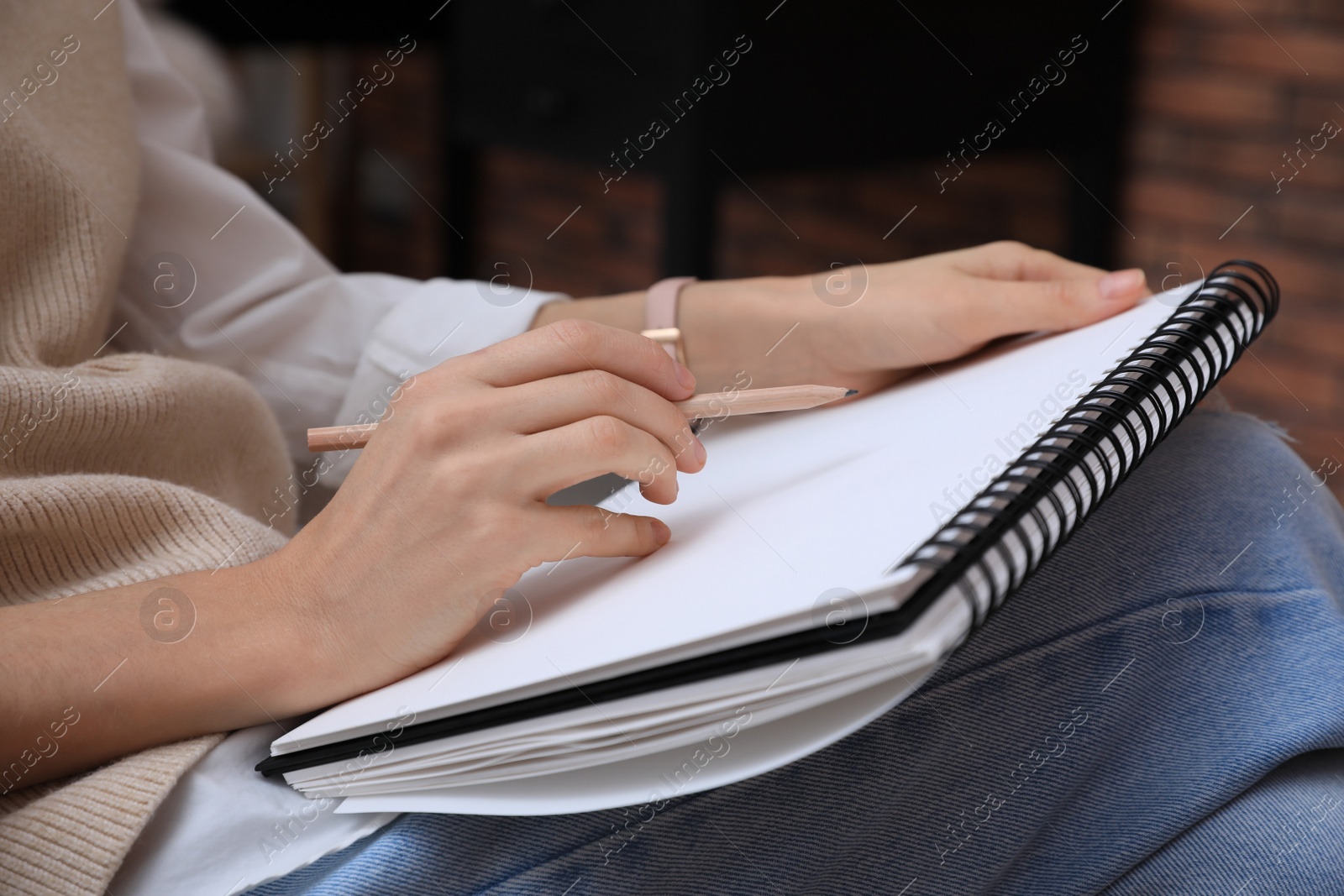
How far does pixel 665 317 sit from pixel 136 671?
0.35m

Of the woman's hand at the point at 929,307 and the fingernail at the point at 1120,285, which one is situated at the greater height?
the fingernail at the point at 1120,285

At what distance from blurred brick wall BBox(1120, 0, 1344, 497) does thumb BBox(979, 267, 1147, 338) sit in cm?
107

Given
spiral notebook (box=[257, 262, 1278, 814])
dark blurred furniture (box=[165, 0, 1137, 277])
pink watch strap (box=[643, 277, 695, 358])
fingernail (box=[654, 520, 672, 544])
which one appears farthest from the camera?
dark blurred furniture (box=[165, 0, 1137, 277])

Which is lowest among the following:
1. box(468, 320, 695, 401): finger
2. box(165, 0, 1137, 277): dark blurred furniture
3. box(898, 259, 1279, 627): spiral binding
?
box(468, 320, 695, 401): finger

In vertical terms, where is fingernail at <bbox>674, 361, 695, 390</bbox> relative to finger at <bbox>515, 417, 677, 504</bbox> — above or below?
above

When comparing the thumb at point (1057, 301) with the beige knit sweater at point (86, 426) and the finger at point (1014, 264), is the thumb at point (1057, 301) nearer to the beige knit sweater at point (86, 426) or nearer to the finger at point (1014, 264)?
the finger at point (1014, 264)

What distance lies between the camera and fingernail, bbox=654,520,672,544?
421 millimetres

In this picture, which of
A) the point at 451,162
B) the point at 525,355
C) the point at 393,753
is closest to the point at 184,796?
the point at 393,753

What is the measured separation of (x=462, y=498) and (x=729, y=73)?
96 centimetres

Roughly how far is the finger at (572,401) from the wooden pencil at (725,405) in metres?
0.03

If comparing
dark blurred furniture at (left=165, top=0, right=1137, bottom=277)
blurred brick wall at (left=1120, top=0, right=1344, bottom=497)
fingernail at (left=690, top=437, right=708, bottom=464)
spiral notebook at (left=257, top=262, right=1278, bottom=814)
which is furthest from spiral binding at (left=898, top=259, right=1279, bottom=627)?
blurred brick wall at (left=1120, top=0, right=1344, bottom=497)

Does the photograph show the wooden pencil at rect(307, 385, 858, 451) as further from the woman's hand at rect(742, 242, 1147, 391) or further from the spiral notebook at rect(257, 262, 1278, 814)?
the woman's hand at rect(742, 242, 1147, 391)

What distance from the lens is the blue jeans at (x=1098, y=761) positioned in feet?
1.33

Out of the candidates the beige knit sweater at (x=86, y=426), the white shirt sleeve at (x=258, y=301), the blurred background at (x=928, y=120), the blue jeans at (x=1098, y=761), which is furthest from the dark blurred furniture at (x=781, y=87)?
the blue jeans at (x=1098, y=761)
